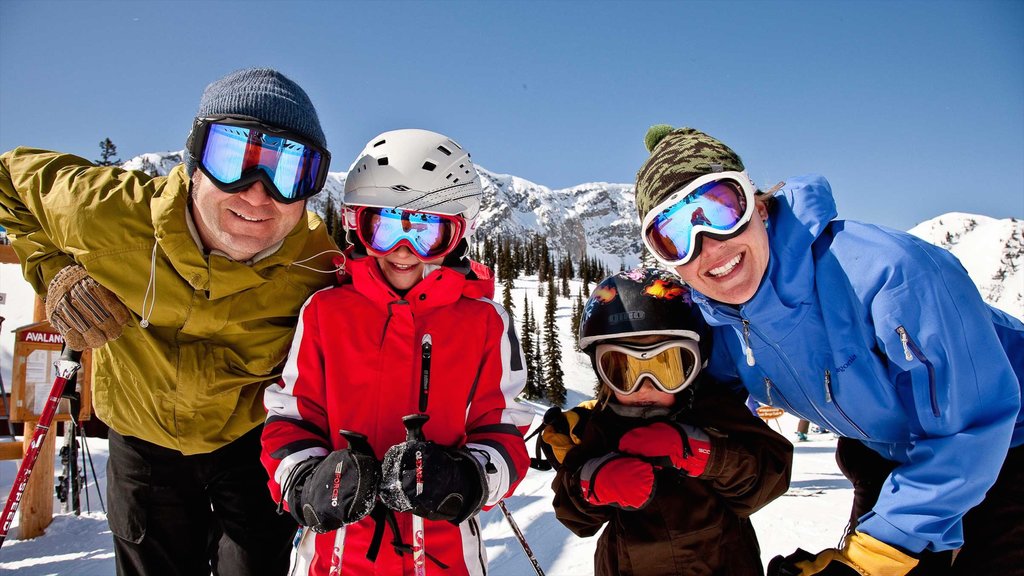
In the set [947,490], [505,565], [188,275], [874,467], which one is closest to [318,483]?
[188,275]

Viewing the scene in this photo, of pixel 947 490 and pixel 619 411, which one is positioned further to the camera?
pixel 619 411

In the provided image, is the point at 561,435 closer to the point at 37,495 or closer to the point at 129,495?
the point at 129,495

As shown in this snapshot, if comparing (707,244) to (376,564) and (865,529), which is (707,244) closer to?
(865,529)

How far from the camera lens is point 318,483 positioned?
192 cm

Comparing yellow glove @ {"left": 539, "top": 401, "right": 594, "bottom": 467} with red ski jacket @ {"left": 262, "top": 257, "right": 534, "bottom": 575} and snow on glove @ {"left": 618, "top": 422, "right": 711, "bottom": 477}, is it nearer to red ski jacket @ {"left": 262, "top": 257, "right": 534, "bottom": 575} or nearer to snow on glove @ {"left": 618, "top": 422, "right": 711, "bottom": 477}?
snow on glove @ {"left": 618, "top": 422, "right": 711, "bottom": 477}

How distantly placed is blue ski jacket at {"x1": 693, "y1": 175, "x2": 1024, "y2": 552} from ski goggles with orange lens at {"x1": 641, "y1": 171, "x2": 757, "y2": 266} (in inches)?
8.4

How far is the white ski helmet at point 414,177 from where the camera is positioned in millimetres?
2588

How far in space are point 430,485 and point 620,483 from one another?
1.00 m

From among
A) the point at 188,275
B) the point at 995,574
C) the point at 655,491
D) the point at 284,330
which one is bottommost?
the point at 995,574

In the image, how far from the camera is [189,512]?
2.72 meters

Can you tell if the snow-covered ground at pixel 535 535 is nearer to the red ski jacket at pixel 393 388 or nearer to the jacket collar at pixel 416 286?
the red ski jacket at pixel 393 388

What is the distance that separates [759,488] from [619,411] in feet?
2.52

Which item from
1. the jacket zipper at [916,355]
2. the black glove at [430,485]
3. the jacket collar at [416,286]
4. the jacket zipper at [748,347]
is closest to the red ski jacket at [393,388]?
the jacket collar at [416,286]

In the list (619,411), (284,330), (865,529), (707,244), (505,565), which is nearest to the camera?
(865,529)
